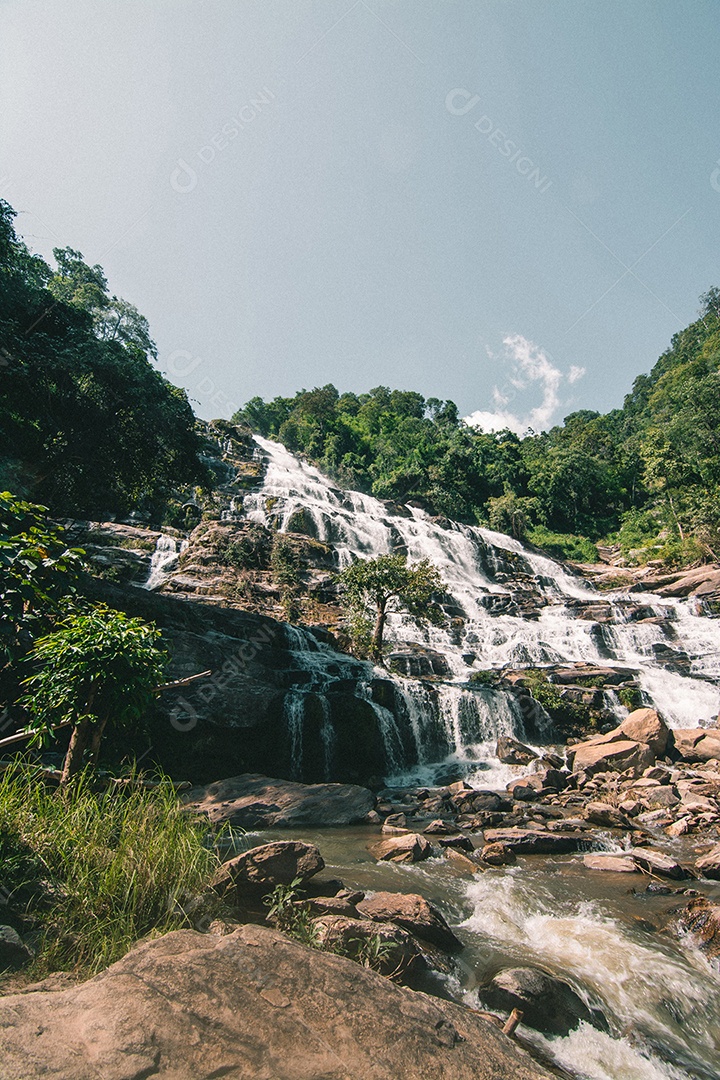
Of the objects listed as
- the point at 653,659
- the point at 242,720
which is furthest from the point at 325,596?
the point at 653,659

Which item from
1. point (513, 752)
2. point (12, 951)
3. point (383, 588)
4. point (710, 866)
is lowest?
point (710, 866)

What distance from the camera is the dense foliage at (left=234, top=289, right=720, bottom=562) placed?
48906 millimetres

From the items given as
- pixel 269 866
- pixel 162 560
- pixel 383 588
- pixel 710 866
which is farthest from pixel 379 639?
pixel 269 866

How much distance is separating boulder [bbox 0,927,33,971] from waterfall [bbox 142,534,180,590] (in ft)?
73.8

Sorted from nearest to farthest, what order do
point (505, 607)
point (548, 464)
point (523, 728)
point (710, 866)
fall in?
point (710, 866), point (523, 728), point (505, 607), point (548, 464)

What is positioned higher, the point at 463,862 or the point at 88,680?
the point at 88,680

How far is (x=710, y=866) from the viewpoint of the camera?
24.4 feet

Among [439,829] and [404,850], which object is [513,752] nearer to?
[439,829]

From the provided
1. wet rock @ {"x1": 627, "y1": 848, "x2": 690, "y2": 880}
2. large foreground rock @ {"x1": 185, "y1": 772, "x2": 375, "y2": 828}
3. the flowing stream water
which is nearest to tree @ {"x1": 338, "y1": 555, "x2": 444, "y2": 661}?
the flowing stream water

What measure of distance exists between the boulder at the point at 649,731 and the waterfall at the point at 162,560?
20739 millimetres

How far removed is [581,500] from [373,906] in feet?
193

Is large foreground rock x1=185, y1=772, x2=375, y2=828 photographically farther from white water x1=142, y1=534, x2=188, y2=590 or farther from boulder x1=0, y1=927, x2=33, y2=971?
white water x1=142, y1=534, x2=188, y2=590

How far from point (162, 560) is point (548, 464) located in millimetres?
49386

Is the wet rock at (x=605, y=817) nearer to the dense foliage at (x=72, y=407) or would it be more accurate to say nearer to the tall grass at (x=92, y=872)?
the tall grass at (x=92, y=872)
